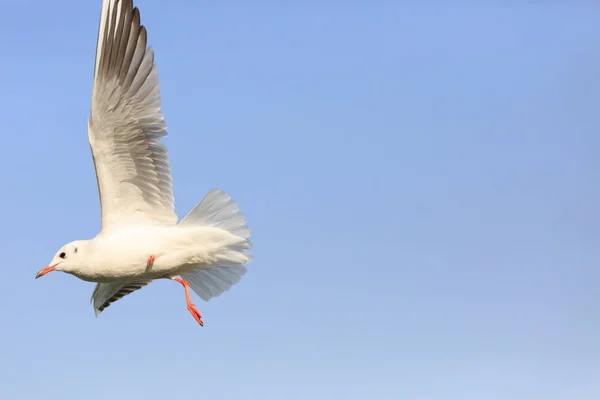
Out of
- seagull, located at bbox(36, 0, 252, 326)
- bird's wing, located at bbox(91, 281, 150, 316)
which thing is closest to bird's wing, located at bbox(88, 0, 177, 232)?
seagull, located at bbox(36, 0, 252, 326)

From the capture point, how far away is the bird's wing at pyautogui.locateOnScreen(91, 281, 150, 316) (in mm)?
9102

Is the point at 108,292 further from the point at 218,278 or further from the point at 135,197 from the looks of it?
the point at 135,197

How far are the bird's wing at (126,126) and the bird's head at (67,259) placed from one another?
264 millimetres

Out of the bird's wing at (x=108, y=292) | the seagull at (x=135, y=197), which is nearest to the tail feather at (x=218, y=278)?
the seagull at (x=135, y=197)

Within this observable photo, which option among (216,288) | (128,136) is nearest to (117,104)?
(128,136)

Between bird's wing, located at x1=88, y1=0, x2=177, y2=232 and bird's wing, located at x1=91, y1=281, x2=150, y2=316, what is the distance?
1204mm

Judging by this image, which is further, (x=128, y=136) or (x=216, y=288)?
(x=216, y=288)

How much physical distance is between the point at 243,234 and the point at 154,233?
69 cm

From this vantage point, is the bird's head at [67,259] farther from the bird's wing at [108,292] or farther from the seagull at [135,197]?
the bird's wing at [108,292]

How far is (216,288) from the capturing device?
8.40 metres

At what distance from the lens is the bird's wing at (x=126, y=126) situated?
7.80 meters

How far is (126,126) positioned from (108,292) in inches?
77.4

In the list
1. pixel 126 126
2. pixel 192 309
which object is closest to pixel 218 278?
pixel 192 309

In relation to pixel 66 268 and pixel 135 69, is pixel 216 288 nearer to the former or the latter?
pixel 66 268
